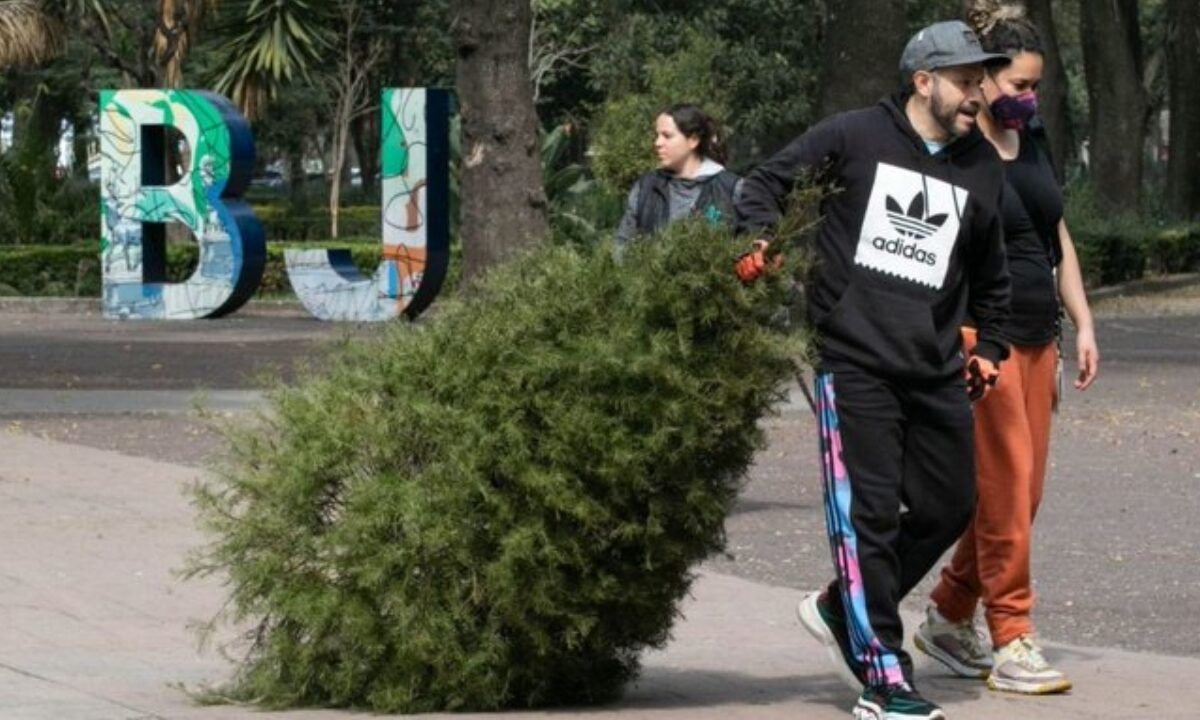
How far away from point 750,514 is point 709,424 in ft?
17.6

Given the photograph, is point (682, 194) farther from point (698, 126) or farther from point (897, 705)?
point (897, 705)

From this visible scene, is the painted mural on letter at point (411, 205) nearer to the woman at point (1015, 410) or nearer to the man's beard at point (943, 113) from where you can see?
the woman at point (1015, 410)

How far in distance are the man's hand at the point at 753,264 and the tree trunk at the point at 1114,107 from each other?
33.6 metres

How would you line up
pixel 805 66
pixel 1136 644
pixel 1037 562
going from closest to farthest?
1. pixel 1136 644
2. pixel 1037 562
3. pixel 805 66

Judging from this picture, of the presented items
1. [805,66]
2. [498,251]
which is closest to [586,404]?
[498,251]

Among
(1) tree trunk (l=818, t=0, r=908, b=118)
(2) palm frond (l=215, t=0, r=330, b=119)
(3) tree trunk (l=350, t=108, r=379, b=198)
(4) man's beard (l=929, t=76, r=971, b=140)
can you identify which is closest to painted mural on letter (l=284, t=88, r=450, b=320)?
(1) tree trunk (l=818, t=0, r=908, b=118)

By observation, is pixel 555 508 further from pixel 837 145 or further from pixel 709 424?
pixel 837 145

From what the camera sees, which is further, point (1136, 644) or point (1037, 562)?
point (1037, 562)

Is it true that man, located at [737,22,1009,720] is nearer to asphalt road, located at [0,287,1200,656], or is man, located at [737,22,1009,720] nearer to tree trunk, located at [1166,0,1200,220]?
asphalt road, located at [0,287,1200,656]

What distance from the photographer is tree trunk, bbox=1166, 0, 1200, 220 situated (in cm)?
4384

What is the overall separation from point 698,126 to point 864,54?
13.8 m

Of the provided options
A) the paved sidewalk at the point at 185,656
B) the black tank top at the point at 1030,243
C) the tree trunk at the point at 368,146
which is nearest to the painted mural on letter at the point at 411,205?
the paved sidewalk at the point at 185,656

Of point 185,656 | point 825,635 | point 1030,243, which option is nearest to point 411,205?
point 185,656

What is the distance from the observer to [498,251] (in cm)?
1791
